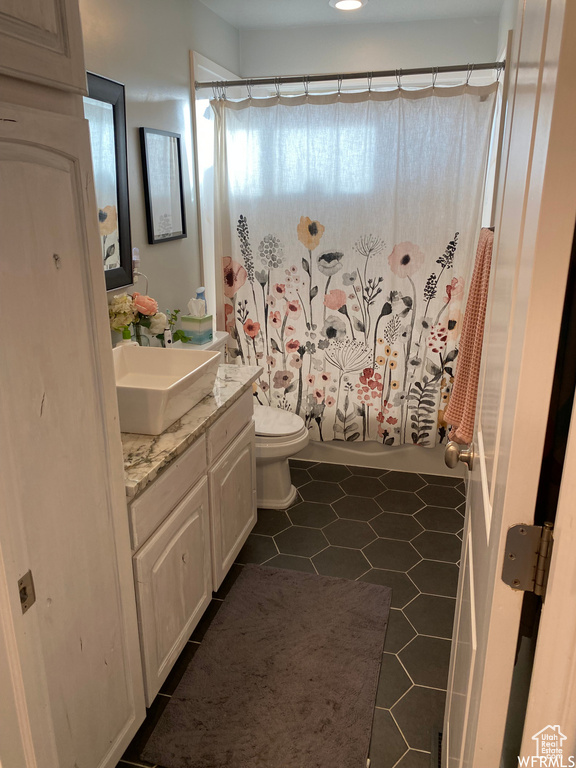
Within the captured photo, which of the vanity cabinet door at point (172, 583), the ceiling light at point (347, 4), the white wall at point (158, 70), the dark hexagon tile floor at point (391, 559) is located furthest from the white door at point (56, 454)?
the ceiling light at point (347, 4)

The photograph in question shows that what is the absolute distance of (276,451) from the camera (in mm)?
3041

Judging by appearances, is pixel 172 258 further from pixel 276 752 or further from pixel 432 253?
pixel 276 752

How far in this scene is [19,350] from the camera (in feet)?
3.71

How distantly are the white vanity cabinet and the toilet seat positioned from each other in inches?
13.7

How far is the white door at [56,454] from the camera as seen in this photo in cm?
111

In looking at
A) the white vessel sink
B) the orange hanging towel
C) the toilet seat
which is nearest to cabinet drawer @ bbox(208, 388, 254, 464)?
the white vessel sink

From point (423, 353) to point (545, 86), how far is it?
271cm

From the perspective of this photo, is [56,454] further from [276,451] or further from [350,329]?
[350,329]

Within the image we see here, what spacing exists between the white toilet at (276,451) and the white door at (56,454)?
4.86 feet

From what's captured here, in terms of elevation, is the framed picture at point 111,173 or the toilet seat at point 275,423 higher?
the framed picture at point 111,173

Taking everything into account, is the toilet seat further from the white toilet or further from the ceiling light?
the ceiling light

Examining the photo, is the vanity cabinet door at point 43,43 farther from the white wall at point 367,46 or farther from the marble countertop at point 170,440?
the white wall at point 367,46

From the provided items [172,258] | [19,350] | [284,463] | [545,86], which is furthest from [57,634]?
[172,258]

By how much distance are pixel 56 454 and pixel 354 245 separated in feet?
7.71
